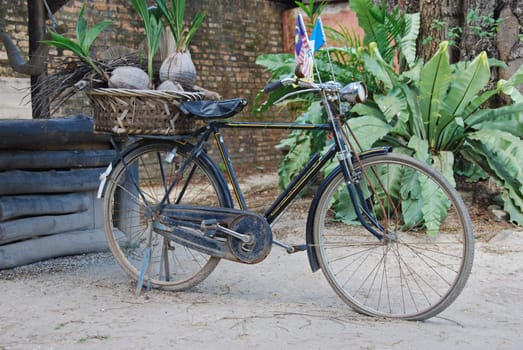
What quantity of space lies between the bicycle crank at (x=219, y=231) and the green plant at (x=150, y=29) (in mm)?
746

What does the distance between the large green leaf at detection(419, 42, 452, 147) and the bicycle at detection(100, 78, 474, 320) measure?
1.02 meters

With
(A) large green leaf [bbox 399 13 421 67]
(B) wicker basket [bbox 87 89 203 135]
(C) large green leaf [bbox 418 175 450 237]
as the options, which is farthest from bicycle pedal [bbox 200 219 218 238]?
(A) large green leaf [bbox 399 13 421 67]

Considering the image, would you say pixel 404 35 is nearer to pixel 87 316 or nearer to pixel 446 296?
pixel 446 296

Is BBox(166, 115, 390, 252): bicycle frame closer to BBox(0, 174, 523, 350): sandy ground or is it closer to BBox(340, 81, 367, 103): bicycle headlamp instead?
BBox(340, 81, 367, 103): bicycle headlamp

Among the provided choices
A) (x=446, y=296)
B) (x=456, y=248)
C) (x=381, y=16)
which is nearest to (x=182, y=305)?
(x=446, y=296)

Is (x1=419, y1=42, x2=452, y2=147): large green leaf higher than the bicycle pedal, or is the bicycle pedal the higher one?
(x1=419, y1=42, x2=452, y2=147): large green leaf

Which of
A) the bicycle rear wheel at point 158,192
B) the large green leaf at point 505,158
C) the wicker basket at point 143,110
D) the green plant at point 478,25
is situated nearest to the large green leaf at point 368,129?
the large green leaf at point 505,158

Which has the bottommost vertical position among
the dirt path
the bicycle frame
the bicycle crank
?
the dirt path

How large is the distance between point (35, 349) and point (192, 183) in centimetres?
131

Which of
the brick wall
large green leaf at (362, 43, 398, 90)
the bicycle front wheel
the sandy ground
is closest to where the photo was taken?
the sandy ground

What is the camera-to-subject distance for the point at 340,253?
4.35 metres

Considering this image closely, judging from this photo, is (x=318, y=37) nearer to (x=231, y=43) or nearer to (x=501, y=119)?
(x=501, y=119)

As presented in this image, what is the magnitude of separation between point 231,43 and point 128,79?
710cm

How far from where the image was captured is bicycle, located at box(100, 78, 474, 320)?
9.59 feet
